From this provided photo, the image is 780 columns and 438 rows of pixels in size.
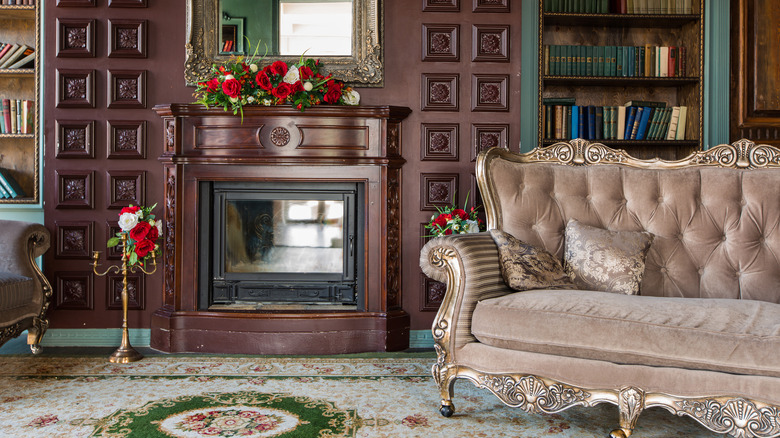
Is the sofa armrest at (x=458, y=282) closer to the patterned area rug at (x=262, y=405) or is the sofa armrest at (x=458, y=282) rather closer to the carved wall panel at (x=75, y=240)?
the patterned area rug at (x=262, y=405)

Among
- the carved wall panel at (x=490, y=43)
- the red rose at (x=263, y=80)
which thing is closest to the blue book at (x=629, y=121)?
the carved wall panel at (x=490, y=43)

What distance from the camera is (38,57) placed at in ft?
12.0

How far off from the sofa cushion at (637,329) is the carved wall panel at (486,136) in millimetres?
1490

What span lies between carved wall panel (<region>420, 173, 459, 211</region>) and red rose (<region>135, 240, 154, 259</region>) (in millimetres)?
1521

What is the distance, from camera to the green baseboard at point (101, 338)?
3613 mm

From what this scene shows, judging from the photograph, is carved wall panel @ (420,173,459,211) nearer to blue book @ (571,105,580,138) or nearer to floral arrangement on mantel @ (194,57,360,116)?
floral arrangement on mantel @ (194,57,360,116)

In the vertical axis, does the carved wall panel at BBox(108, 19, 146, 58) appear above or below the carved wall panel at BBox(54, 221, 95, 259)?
above

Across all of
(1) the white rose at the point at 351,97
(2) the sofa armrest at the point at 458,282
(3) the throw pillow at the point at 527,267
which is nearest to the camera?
(2) the sofa armrest at the point at 458,282

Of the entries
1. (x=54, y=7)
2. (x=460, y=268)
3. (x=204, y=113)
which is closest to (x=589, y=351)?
(x=460, y=268)

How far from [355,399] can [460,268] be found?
72cm

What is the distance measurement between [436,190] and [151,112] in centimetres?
173

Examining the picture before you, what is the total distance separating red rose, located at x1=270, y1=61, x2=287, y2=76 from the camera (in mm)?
3379

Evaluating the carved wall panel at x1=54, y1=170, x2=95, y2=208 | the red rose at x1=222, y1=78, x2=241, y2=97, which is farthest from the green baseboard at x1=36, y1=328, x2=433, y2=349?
the red rose at x1=222, y1=78, x2=241, y2=97

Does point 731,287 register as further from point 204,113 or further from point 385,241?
point 204,113
